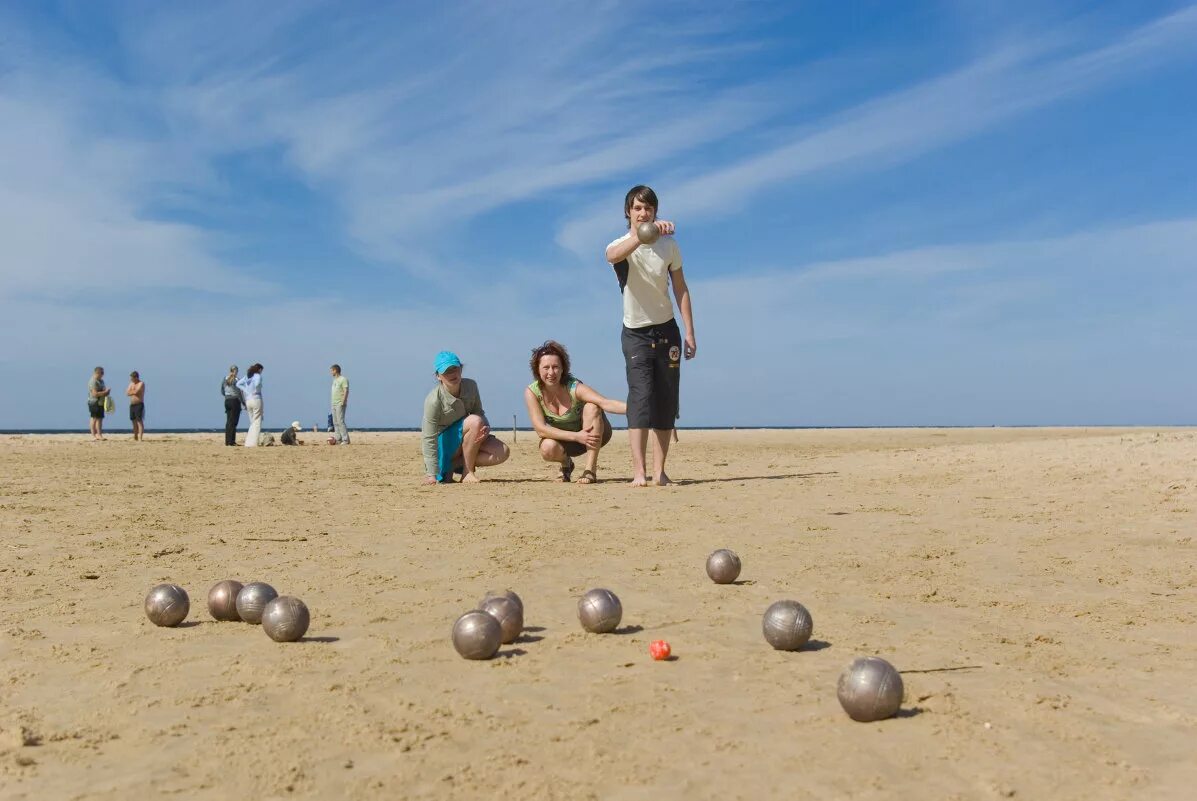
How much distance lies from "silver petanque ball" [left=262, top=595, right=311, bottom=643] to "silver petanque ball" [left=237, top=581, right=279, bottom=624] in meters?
0.28

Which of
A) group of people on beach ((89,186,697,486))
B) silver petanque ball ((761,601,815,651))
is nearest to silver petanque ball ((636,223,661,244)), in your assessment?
group of people on beach ((89,186,697,486))

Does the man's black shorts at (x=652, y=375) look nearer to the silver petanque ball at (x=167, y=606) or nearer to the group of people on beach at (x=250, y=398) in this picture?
the silver petanque ball at (x=167, y=606)

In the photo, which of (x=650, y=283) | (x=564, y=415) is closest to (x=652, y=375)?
(x=650, y=283)

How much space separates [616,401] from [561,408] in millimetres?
643

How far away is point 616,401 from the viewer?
8938 millimetres

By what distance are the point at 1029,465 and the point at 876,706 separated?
7821 millimetres

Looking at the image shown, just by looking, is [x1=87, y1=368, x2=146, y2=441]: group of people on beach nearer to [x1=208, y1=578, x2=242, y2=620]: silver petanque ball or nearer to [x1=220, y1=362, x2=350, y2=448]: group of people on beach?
[x1=220, y1=362, x2=350, y2=448]: group of people on beach

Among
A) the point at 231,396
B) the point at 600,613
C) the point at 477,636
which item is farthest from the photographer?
the point at 231,396

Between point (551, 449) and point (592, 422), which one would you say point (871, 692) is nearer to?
point (592, 422)

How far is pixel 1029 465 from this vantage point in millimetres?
9539

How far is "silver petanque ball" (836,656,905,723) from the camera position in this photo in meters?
2.57

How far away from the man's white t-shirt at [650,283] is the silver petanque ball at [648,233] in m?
0.39

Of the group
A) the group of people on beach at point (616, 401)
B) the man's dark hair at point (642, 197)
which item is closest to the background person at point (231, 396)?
the group of people on beach at point (616, 401)

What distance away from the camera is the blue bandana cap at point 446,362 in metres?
9.33
